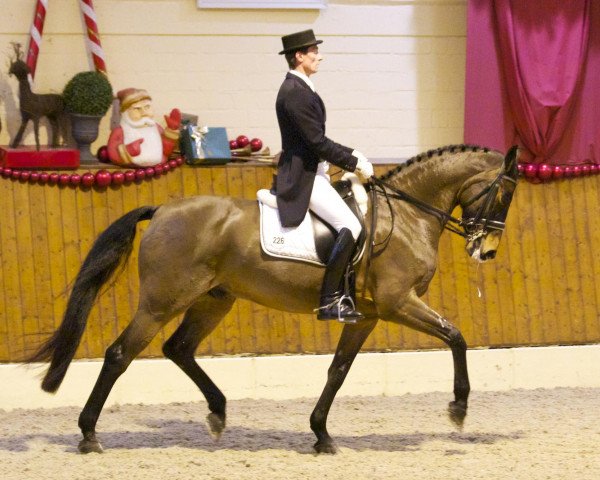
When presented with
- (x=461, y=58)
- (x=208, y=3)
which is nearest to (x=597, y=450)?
(x=461, y=58)

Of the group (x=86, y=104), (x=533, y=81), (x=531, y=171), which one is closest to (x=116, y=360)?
(x=86, y=104)

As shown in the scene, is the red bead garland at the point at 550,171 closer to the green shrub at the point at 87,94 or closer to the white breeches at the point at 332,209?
the white breeches at the point at 332,209

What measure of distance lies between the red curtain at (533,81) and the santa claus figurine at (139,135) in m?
2.18

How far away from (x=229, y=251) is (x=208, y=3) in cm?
280

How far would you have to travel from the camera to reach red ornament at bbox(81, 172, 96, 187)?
7453 millimetres

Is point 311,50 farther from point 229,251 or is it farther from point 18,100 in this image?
point 18,100

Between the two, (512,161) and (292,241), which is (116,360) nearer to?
(292,241)

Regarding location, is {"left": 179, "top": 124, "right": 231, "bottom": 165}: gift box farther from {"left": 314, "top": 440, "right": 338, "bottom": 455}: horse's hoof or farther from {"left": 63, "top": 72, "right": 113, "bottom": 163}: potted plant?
{"left": 314, "top": 440, "right": 338, "bottom": 455}: horse's hoof

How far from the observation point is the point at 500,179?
5.92m

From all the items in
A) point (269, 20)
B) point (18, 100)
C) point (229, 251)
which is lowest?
point (229, 251)

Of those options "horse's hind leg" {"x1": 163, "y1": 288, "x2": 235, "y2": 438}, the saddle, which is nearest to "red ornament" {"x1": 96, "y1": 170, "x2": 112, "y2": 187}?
"horse's hind leg" {"x1": 163, "y1": 288, "x2": 235, "y2": 438}

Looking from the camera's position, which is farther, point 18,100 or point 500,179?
point 18,100

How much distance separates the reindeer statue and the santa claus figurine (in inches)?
16.3

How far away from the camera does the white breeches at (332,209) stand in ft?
19.0
